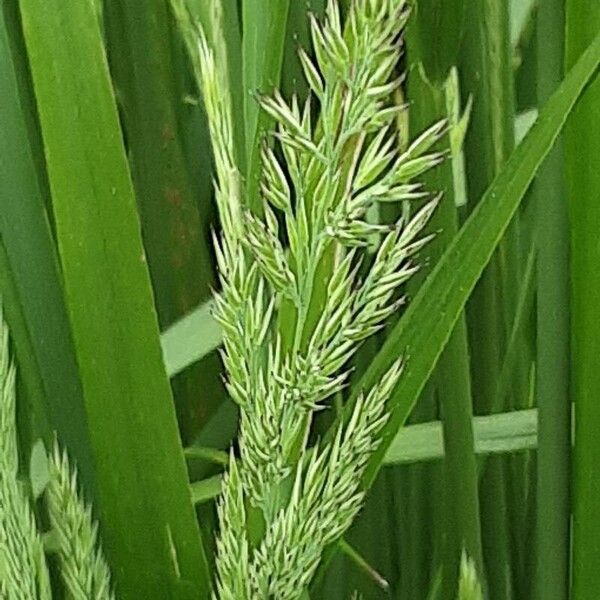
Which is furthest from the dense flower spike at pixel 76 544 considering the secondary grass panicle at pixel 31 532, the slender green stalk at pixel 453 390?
the slender green stalk at pixel 453 390

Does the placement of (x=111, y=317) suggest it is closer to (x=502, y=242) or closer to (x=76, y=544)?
(x=76, y=544)

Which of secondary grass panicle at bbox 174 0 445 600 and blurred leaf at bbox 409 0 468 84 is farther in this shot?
blurred leaf at bbox 409 0 468 84

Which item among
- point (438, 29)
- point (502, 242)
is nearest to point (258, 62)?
point (438, 29)

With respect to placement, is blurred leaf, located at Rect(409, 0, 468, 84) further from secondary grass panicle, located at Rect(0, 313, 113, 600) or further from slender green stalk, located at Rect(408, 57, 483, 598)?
secondary grass panicle, located at Rect(0, 313, 113, 600)

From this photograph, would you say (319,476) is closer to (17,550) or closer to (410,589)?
(17,550)

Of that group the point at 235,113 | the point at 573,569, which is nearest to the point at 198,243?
the point at 235,113

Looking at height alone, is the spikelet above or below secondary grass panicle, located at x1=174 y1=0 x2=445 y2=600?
below

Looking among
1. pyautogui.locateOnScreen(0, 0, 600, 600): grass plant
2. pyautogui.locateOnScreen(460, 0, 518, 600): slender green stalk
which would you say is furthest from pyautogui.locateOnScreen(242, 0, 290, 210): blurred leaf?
pyautogui.locateOnScreen(460, 0, 518, 600): slender green stalk
